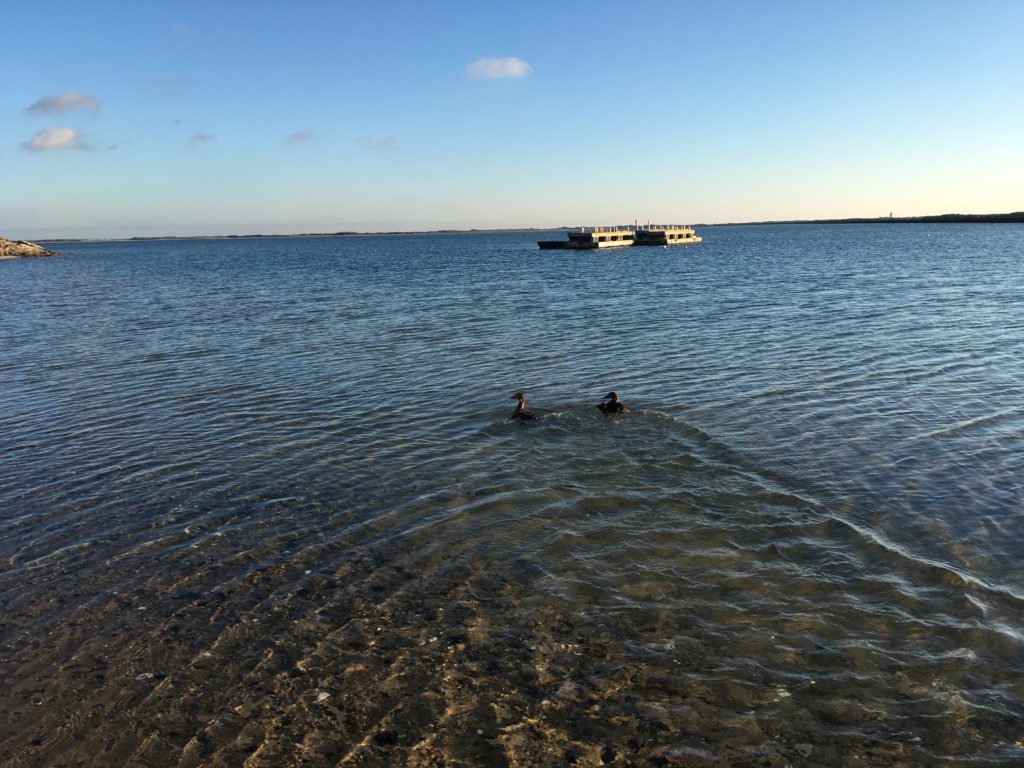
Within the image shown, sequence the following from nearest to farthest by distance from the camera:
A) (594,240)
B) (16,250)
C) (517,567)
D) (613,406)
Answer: (517,567)
(613,406)
(594,240)
(16,250)

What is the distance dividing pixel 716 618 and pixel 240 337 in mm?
26748

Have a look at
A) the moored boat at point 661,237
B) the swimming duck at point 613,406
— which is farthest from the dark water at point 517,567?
the moored boat at point 661,237

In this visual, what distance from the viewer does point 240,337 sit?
29.5 metres

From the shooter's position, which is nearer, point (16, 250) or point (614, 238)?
point (614, 238)

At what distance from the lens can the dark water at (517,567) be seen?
6.21 meters

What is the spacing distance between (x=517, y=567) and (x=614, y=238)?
11862 centimetres

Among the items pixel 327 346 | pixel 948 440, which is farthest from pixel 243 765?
pixel 327 346

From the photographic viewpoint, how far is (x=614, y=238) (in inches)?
4813

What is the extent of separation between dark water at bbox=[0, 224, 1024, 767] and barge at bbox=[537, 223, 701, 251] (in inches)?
3858

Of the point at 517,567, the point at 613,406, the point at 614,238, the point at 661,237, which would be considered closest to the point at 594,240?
the point at 614,238

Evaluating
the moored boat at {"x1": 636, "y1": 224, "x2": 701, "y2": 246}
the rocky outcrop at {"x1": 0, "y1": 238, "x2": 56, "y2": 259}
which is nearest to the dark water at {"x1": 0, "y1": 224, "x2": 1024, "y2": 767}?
the moored boat at {"x1": 636, "y1": 224, "x2": 701, "y2": 246}

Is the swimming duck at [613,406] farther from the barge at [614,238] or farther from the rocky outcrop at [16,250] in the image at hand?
the rocky outcrop at [16,250]

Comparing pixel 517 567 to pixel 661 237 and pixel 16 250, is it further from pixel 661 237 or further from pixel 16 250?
pixel 16 250

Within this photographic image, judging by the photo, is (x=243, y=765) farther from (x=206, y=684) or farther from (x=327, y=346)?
(x=327, y=346)
